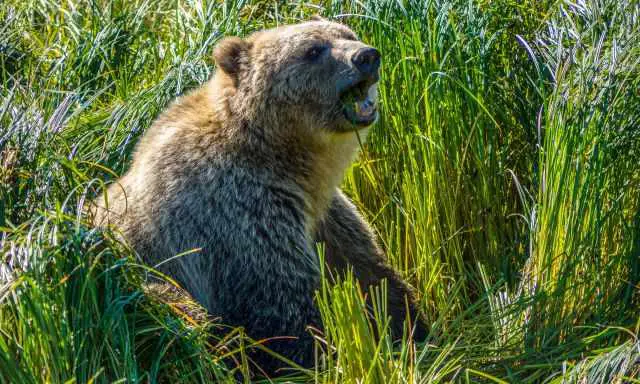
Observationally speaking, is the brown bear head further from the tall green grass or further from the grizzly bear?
the tall green grass

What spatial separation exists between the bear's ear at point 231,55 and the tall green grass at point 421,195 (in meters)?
0.74

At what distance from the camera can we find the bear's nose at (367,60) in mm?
4719

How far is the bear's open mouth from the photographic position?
4793 mm

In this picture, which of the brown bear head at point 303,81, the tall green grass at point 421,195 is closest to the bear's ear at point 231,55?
the brown bear head at point 303,81

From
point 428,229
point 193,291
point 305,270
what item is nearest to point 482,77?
point 428,229

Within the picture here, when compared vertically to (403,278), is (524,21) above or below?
above

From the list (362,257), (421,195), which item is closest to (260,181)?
(362,257)

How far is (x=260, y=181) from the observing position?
4730mm

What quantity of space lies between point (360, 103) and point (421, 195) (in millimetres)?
600

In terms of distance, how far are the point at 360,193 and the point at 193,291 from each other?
53.5 inches

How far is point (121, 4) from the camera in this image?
23.3ft

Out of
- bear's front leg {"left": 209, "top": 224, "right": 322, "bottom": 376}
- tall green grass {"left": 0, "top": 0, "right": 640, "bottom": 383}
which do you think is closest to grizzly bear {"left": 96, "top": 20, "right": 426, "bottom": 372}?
bear's front leg {"left": 209, "top": 224, "right": 322, "bottom": 376}

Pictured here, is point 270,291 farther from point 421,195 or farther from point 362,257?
point 421,195

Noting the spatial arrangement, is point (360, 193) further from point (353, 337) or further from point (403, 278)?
point (353, 337)
